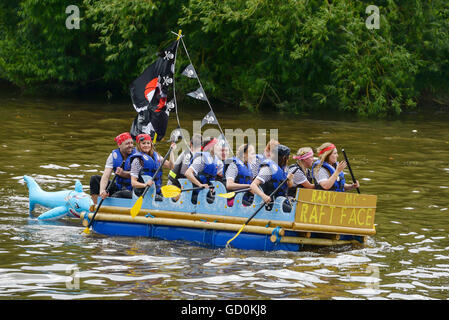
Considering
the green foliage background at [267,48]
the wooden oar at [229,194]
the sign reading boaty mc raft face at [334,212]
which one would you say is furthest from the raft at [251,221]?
the green foliage background at [267,48]

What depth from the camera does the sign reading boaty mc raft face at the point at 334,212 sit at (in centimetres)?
1059

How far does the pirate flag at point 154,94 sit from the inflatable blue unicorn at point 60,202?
1.54m

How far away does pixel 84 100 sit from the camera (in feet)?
103

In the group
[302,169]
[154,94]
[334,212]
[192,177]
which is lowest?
[334,212]

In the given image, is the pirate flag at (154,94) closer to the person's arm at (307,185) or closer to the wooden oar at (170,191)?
the wooden oar at (170,191)

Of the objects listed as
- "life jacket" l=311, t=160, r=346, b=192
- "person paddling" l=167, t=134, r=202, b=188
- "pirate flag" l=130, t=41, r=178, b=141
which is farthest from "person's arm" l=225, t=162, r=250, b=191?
"pirate flag" l=130, t=41, r=178, b=141

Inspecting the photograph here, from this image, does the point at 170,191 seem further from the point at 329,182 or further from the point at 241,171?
the point at 329,182

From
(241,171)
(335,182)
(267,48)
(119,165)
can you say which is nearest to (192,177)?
(241,171)

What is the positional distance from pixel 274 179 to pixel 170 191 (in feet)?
4.96

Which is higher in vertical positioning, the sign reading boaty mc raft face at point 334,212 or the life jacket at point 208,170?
the life jacket at point 208,170

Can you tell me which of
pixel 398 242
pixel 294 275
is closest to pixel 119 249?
pixel 294 275

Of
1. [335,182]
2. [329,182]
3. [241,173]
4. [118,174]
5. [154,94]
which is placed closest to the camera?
[329,182]

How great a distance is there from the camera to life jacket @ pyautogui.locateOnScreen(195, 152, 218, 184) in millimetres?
11836

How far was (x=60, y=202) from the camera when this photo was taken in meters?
12.8
